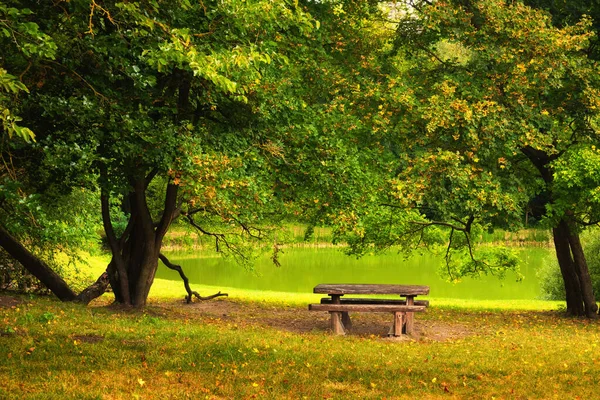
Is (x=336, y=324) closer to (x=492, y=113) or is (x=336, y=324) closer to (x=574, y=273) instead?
(x=492, y=113)

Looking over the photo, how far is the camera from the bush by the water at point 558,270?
2500 centimetres

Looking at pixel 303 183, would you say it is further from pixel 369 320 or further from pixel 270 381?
pixel 270 381

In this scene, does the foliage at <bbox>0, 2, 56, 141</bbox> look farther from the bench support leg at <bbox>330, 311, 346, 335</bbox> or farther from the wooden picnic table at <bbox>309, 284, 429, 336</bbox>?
the bench support leg at <bbox>330, 311, 346, 335</bbox>

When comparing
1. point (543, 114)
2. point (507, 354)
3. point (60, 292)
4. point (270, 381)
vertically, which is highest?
point (543, 114)

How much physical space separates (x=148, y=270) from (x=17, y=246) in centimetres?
276

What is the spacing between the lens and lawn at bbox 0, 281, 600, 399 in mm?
7762

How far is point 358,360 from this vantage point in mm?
9750

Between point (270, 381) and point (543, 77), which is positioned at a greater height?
point (543, 77)

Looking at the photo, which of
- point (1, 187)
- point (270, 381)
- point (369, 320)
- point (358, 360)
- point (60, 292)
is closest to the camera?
point (270, 381)

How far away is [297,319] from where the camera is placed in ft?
56.1

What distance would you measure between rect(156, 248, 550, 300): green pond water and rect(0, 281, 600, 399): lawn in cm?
1702

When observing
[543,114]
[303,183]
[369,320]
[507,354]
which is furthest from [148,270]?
[543,114]

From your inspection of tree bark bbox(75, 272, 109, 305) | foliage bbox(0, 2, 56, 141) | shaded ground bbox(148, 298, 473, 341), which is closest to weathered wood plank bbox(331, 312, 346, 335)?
shaded ground bbox(148, 298, 473, 341)

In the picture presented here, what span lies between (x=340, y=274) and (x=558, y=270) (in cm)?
1260
